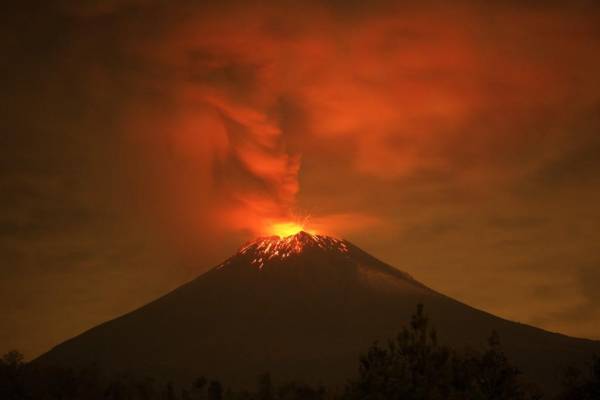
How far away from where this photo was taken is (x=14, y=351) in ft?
330

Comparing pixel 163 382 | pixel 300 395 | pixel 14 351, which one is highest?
pixel 163 382

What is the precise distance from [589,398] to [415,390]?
25.5ft

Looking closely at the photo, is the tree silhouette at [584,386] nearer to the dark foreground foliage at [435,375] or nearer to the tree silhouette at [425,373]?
the dark foreground foliage at [435,375]

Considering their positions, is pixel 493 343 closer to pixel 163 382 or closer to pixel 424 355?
pixel 424 355

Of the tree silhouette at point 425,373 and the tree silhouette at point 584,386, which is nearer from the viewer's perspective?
the tree silhouette at point 425,373

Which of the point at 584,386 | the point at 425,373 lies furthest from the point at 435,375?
the point at 584,386

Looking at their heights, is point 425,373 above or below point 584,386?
above

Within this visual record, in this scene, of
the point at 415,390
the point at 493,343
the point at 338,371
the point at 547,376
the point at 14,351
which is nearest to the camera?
the point at 415,390

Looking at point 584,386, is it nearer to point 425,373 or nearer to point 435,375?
point 435,375

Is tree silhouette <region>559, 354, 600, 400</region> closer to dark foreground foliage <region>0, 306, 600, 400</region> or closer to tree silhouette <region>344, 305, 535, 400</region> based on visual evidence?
dark foreground foliage <region>0, 306, 600, 400</region>

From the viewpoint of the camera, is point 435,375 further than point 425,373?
Yes

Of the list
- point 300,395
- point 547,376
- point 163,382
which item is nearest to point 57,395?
point 300,395

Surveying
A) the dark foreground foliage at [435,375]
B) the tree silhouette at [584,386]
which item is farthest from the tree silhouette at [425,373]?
the tree silhouette at [584,386]

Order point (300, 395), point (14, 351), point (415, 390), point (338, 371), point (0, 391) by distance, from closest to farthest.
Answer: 1. point (415, 390)
2. point (300, 395)
3. point (0, 391)
4. point (14, 351)
5. point (338, 371)
